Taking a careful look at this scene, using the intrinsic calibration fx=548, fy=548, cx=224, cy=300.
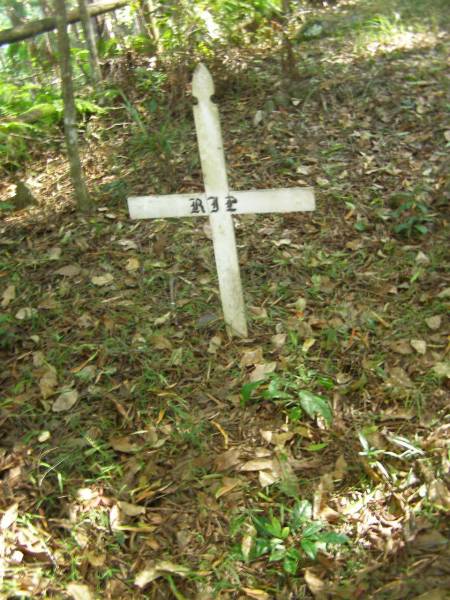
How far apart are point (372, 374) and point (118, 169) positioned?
2649 mm

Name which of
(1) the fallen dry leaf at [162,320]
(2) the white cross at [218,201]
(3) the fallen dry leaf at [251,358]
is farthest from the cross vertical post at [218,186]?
(1) the fallen dry leaf at [162,320]

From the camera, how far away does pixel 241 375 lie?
2.95m

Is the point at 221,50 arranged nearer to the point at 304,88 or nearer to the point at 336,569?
the point at 304,88

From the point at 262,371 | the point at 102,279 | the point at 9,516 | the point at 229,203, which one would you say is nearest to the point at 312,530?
the point at 262,371

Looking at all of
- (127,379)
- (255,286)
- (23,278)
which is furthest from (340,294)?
(23,278)

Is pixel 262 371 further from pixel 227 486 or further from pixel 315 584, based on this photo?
pixel 315 584

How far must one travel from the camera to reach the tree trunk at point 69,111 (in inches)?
143

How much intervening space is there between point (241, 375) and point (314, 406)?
47 centimetres

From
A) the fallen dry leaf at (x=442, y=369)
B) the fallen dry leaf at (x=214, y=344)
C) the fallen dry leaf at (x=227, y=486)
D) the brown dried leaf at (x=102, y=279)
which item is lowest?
the fallen dry leaf at (x=227, y=486)

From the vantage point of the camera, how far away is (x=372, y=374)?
2.85m

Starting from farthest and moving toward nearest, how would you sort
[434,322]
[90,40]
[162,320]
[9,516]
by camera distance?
[90,40], [162,320], [434,322], [9,516]

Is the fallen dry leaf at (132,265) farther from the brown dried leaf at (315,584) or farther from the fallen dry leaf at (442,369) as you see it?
the brown dried leaf at (315,584)

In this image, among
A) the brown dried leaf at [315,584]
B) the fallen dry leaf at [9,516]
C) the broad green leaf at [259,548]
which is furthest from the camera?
the fallen dry leaf at [9,516]

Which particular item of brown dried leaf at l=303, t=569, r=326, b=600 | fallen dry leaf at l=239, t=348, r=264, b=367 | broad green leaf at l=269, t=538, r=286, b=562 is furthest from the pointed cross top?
brown dried leaf at l=303, t=569, r=326, b=600
